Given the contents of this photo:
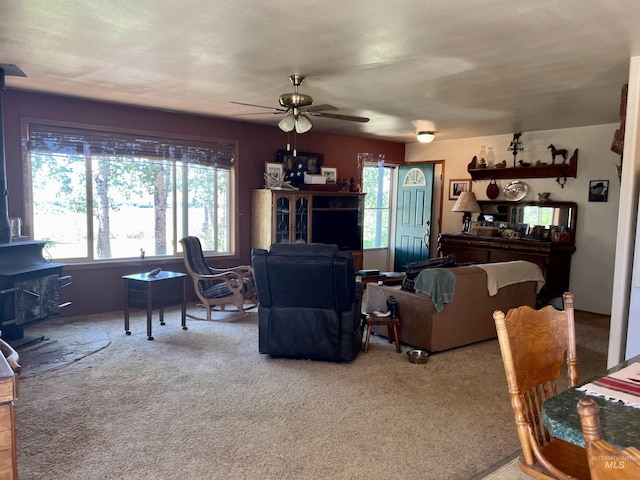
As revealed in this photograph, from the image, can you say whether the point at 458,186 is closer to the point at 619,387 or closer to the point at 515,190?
the point at 515,190

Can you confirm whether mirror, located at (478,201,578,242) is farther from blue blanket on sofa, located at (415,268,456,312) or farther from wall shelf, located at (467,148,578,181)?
blue blanket on sofa, located at (415,268,456,312)

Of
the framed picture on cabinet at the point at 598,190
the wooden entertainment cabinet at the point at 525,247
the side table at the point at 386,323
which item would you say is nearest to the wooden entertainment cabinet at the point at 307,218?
the wooden entertainment cabinet at the point at 525,247

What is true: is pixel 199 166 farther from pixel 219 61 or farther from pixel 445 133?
pixel 445 133

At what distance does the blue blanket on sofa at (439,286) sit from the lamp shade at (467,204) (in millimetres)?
2984

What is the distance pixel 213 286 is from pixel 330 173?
2836 mm

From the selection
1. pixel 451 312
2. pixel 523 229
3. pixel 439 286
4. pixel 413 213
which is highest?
pixel 413 213

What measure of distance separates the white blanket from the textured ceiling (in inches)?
65.8

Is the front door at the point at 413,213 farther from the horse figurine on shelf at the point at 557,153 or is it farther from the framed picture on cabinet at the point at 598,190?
the framed picture on cabinet at the point at 598,190

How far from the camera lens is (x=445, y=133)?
22.7 feet

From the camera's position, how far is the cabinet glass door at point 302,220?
650cm

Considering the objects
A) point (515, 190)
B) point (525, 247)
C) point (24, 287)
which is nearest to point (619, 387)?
point (24, 287)

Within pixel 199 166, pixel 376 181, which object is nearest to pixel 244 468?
pixel 199 166

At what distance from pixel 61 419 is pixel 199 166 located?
3.84m

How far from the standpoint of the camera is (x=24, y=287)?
4.02 m
